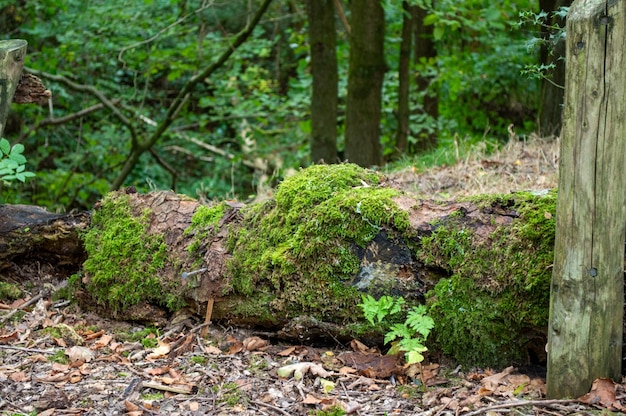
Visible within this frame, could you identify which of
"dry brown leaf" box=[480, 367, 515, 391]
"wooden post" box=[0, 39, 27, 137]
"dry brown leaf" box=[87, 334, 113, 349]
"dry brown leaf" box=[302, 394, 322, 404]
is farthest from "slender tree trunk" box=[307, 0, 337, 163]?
"dry brown leaf" box=[302, 394, 322, 404]

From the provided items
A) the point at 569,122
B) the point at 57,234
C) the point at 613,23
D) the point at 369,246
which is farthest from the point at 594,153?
the point at 57,234

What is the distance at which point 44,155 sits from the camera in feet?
39.9

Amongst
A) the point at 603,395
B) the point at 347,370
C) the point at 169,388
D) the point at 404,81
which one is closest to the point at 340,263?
the point at 347,370

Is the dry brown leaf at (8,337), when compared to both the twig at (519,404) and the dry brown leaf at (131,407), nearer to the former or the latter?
the dry brown leaf at (131,407)

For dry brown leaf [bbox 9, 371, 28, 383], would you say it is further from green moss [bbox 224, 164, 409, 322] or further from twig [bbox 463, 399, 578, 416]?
twig [bbox 463, 399, 578, 416]

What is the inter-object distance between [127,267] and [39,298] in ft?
2.56

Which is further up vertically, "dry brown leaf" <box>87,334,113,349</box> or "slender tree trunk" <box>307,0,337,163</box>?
"slender tree trunk" <box>307,0,337,163</box>

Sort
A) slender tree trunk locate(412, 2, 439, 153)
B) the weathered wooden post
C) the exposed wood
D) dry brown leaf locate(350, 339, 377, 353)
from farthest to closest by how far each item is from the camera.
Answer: slender tree trunk locate(412, 2, 439, 153) < the exposed wood < dry brown leaf locate(350, 339, 377, 353) < the weathered wooden post

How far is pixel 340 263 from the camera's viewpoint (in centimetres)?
372

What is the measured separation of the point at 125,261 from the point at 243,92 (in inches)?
413

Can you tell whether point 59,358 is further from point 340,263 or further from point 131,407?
point 340,263

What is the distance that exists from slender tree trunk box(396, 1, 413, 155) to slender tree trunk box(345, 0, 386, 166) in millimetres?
2282

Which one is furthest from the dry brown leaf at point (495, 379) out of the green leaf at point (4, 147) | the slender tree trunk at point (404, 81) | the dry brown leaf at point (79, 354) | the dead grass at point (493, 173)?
the slender tree trunk at point (404, 81)

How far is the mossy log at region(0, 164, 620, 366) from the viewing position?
3.45 metres
